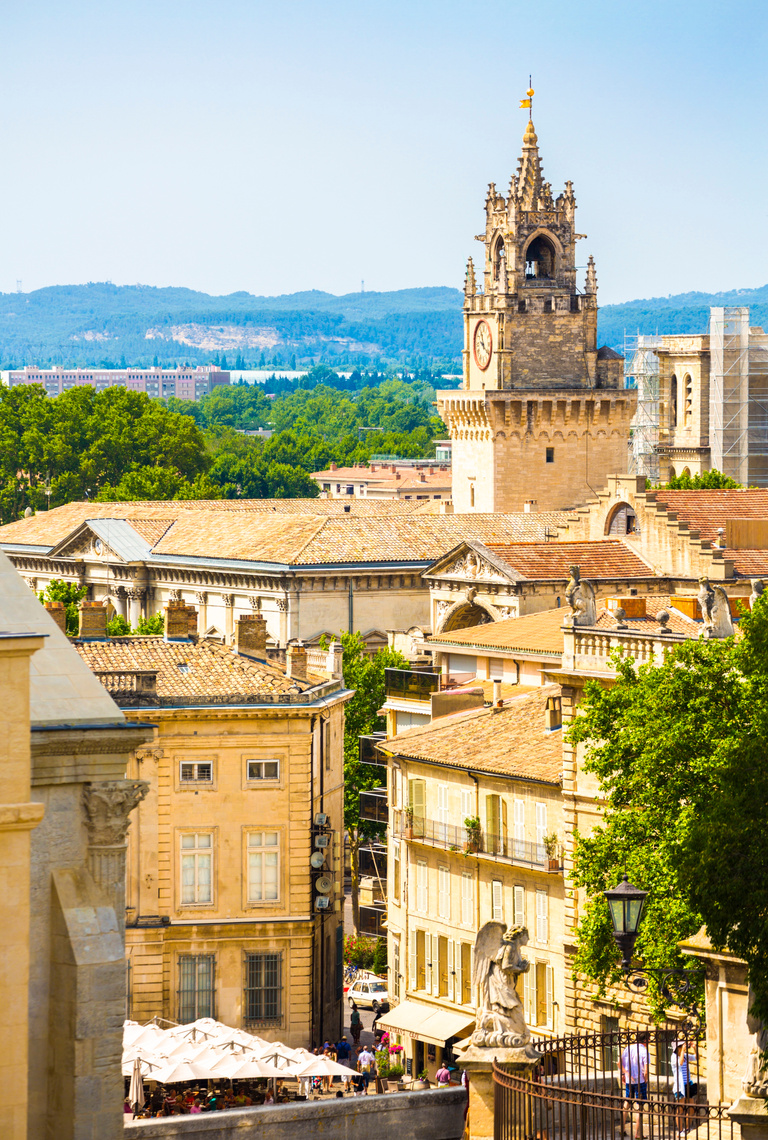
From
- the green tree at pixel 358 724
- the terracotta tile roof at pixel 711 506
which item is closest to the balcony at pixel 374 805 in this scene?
the green tree at pixel 358 724

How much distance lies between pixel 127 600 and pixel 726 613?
75249 millimetres

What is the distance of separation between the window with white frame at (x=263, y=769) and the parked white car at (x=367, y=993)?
411 inches

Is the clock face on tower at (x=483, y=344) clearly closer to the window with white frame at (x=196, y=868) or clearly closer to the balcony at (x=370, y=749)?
the balcony at (x=370, y=749)

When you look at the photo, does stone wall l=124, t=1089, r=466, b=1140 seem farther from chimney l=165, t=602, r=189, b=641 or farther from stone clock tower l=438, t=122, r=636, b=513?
stone clock tower l=438, t=122, r=636, b=513

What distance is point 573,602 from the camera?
47.9 meters

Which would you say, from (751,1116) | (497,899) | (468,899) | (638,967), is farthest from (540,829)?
(751,1116)

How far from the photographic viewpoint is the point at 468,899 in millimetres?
54219

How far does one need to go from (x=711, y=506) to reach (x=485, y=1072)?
59.6m

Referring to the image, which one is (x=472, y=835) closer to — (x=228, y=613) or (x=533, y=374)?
(x=228, y=613)

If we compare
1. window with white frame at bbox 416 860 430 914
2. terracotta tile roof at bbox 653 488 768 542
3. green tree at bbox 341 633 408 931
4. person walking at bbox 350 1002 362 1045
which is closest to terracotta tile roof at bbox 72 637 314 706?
window with white frame at bbox 416 860 430 914

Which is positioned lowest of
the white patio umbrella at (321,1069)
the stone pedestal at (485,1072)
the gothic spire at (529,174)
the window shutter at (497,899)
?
the white patio umbrella at (321,1069)

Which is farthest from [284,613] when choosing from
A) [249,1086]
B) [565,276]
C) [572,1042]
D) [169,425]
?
[169,425]

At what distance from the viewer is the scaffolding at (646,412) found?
167825 millimetres

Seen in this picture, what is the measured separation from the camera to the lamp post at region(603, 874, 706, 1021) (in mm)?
25500
